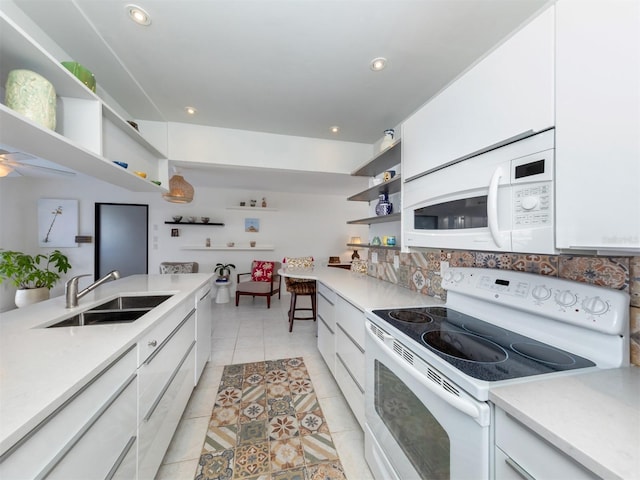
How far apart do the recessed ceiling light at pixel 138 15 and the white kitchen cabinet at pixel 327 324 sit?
216cm

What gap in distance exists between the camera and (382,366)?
1.20m

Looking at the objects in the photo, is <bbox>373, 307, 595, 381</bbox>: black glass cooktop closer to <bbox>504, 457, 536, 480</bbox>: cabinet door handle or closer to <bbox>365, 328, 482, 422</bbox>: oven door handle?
<bbox>365, 328, 482, 422</bbox>: oven door handle

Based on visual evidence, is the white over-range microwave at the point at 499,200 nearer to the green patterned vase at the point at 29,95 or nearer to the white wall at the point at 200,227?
the green patterned vase at the point at 29,95

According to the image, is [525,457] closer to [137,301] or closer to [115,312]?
[115,312]

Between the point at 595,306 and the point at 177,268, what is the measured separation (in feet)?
17.4

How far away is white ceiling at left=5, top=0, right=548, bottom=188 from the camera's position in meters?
1.29

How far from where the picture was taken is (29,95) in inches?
40.7

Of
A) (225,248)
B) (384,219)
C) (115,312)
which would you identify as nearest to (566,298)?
(384,219)

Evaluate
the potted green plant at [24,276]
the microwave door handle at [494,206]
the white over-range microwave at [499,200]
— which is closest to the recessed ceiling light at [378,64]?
the white over-range microwave at [499,200]

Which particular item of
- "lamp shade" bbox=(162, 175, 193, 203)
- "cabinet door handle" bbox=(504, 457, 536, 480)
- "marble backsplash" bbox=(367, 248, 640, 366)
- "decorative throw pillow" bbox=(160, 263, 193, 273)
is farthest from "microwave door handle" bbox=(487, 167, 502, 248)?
"decorative throw pillow" bbox=(160, 263, 193, 273)

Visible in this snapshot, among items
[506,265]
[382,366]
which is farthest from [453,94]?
[382,366]

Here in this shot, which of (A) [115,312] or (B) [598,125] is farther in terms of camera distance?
(A) [115,312]

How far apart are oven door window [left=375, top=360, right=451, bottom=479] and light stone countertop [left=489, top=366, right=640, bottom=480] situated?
324 millimetres

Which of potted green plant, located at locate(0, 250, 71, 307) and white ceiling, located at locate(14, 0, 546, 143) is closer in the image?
white ceiling, located at locate(14, 0, 546, 143)
